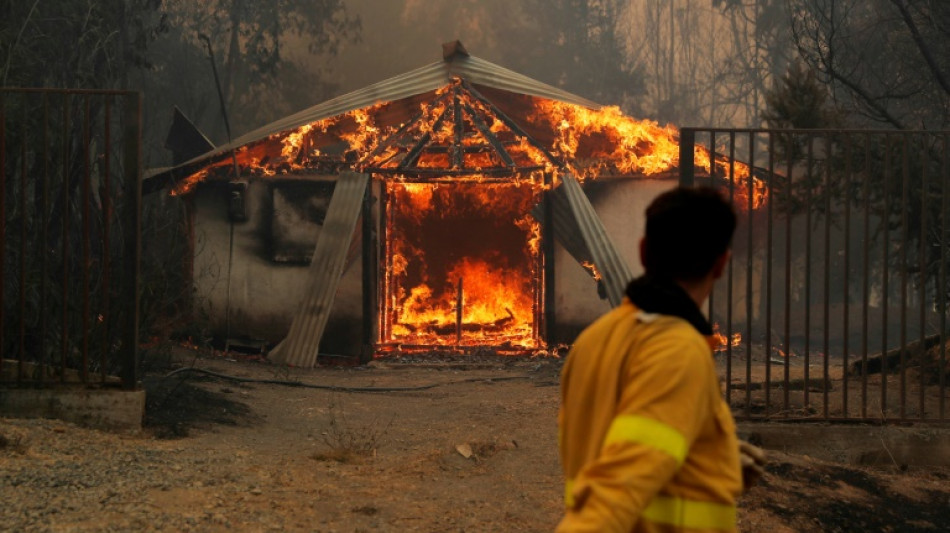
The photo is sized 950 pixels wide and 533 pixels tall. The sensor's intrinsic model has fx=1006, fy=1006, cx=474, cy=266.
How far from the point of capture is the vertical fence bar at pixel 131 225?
7.85m

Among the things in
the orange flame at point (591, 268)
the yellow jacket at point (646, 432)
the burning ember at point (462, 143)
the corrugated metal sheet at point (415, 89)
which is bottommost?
the yellow jacket at point (646, 432)

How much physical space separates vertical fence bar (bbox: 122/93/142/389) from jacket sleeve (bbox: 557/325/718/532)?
633 centimetres

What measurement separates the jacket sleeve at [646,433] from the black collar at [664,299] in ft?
0.21

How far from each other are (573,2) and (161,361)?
34.2m

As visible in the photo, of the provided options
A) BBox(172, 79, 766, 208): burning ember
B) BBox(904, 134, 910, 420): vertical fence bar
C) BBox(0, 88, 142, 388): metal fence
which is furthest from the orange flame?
BBox(904, 134, 910, 420): vertical fence bar

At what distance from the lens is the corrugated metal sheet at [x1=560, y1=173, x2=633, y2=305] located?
14.3 meters

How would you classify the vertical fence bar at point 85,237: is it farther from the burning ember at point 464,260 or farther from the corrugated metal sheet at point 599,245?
the burning ember at point 464,260

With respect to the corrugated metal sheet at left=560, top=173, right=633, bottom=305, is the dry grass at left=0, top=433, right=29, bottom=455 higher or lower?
lower

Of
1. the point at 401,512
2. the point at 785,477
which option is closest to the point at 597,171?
the point at 785,477

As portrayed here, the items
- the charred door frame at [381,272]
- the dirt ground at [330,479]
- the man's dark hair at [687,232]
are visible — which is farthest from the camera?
the charred door frame at [381,272]

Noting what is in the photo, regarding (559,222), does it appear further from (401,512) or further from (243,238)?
(401,512)

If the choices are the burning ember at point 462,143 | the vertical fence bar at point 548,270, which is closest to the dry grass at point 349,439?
the vertical fence bar at point 548,270

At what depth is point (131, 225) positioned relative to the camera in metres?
7.95

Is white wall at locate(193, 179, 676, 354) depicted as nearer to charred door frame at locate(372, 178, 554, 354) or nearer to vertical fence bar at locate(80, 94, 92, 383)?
charred door frame at locate(372, 178, 554, 354)
